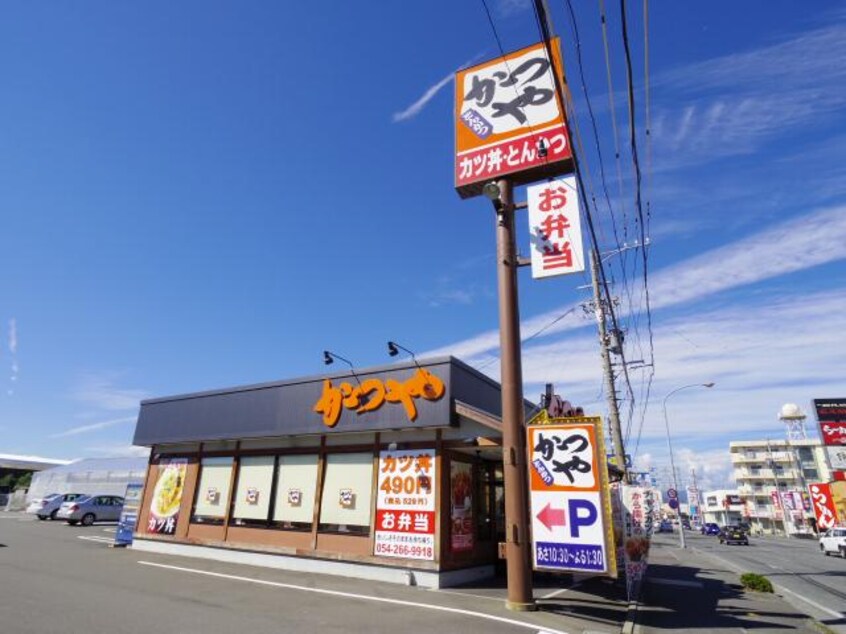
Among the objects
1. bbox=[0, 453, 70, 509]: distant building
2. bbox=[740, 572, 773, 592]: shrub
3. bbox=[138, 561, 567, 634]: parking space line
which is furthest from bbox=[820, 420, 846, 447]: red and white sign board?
bbox=[0, 453, 70, 509]: distant building

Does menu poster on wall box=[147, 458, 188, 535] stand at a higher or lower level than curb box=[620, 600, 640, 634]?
higher

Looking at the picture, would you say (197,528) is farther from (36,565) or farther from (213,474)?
(36,565)

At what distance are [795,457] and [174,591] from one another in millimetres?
89365

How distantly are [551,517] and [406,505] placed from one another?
437 cm

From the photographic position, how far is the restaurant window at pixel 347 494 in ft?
44.0

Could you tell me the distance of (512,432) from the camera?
10156mm

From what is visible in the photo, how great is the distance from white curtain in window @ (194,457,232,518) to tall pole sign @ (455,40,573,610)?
1086 centimetres

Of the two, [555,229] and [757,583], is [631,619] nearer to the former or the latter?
[757,583]

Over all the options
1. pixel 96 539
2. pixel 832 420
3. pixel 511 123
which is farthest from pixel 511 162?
pixel 832 420

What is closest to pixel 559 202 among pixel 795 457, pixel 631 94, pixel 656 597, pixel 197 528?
pixel 631 94

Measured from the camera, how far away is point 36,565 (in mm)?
12359

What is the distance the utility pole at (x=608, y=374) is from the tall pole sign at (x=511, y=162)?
31.6ft

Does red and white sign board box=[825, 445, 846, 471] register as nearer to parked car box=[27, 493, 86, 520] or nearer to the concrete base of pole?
the concrete base of pole

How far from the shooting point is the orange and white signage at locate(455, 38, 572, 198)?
11.9 meters
